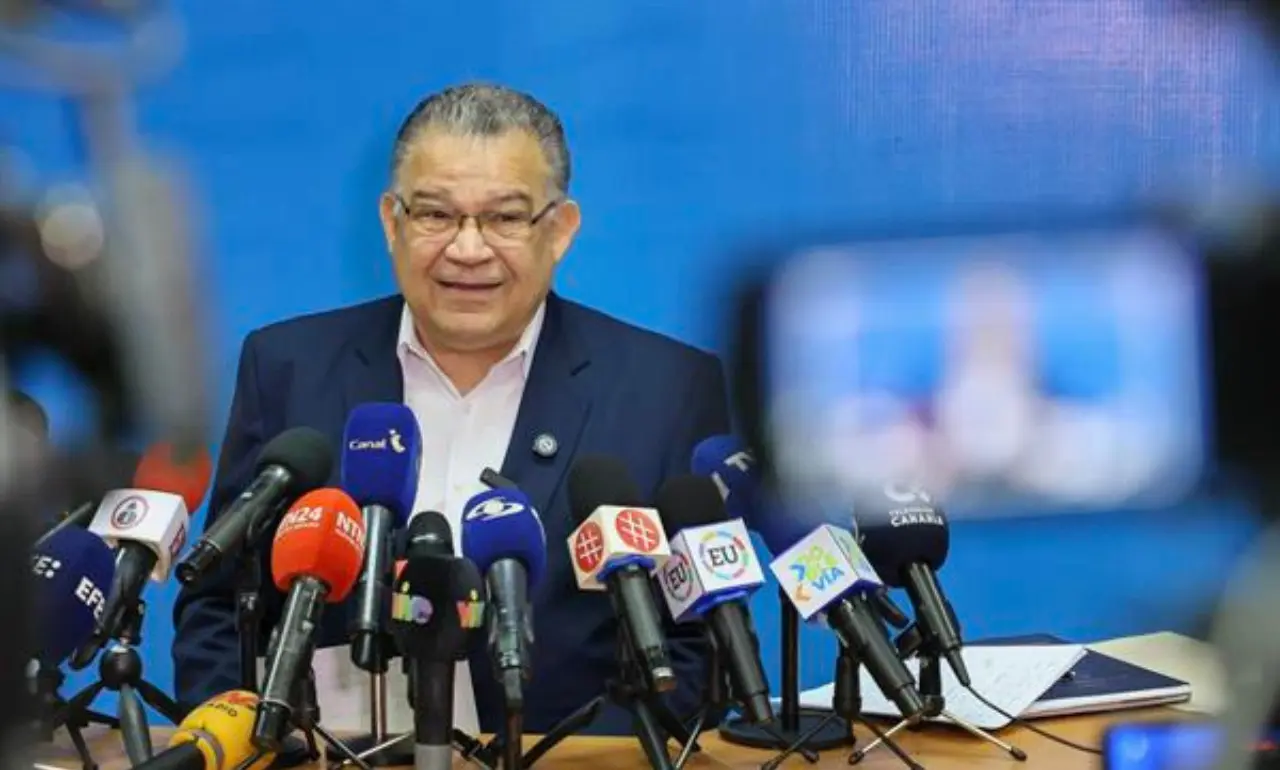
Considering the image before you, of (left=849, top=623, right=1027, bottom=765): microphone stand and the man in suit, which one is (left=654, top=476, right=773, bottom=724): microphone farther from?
the man in suit

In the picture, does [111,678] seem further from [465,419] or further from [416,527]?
[465,419]

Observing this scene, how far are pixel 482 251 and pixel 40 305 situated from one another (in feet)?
6.59

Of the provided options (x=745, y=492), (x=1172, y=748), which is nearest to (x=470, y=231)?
(x=745, y=492)

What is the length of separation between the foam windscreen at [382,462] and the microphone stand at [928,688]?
0.60 metres

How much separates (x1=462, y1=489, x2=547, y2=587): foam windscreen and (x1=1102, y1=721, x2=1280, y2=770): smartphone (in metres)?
0.62

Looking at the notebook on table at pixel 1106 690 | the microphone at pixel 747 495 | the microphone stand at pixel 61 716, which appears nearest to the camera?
the microphone stand at pixel 61 716

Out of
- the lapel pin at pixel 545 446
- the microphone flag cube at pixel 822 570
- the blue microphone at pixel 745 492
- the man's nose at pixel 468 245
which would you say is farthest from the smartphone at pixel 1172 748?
the man's nose at pixel 468 245

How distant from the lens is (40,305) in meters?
0.47

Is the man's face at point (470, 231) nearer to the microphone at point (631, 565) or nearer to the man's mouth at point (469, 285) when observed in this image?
the man's mouth at point (469, 285)

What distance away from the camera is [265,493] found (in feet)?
5.42

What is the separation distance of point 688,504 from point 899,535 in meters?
0.27

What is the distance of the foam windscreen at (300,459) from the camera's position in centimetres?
170

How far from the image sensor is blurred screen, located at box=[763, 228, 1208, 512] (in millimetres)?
2447

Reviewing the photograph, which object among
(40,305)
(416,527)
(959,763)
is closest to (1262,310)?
(40,305)
